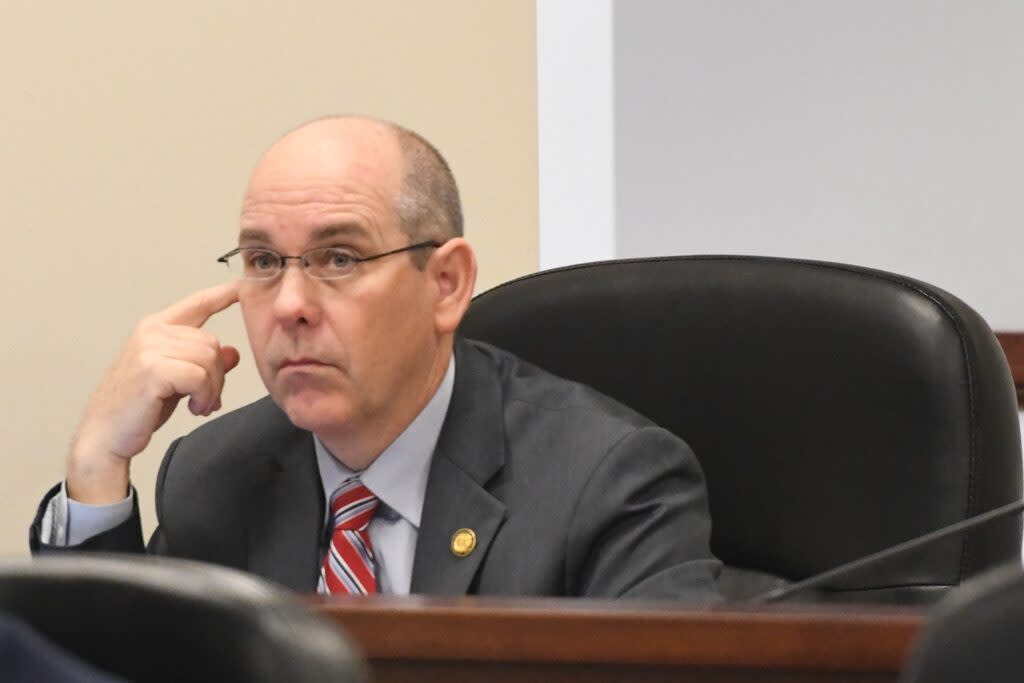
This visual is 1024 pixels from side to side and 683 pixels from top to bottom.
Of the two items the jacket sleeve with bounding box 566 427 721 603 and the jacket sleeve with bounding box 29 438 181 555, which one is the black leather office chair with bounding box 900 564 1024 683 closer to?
the jacket sleeve with bounding box 566 427 721 603

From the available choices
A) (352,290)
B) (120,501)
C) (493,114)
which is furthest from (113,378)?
(493,114)

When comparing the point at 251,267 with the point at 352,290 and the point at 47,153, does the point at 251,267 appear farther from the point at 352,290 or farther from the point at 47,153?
the point at 47,153

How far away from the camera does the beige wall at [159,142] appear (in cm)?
250

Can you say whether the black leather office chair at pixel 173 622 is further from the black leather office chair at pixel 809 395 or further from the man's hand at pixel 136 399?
the man's hand at pixel 136 399

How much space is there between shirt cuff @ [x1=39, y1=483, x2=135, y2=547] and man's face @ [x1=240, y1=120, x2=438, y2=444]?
0.93ft

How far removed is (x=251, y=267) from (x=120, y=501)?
1.15 feet

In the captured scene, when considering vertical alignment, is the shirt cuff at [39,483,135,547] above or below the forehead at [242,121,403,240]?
below

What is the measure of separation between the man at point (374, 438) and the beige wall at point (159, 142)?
63 cm

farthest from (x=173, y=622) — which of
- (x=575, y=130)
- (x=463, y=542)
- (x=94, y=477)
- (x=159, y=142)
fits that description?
(x=575, y=130)

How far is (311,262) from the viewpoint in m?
1.77

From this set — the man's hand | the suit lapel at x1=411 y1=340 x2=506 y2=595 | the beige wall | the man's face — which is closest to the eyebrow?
the man's face

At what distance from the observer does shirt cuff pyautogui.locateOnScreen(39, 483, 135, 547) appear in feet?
6.10

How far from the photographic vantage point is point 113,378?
192 centimetres

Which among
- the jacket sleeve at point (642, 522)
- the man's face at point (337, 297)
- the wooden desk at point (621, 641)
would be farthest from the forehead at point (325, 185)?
the wooden desk at point (621, 641)
